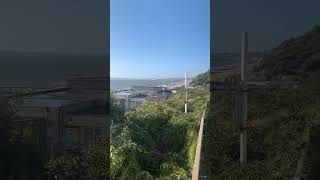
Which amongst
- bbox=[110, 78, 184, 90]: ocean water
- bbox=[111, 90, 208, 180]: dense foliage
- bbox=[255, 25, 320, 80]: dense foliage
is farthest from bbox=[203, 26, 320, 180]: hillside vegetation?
bbox=[110, 78, 184, 90]: ocean water

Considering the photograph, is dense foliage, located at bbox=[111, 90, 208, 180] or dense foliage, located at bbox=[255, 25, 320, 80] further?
dense foliage, located at bbox=[111, 90, 208, 180]

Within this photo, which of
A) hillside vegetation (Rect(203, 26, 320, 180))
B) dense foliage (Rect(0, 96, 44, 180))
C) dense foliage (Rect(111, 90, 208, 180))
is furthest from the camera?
dense foliage (Rect(111, 90, 208, 180))

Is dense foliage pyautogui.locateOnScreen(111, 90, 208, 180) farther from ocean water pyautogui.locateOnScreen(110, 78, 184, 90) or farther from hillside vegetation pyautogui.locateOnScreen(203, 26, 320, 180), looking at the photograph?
hillside vegetation pyautogui.locateOnScreen(203, 26, 320, 180)

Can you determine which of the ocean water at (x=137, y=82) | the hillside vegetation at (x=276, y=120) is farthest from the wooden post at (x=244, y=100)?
the ocean water at (x=137, y=82)

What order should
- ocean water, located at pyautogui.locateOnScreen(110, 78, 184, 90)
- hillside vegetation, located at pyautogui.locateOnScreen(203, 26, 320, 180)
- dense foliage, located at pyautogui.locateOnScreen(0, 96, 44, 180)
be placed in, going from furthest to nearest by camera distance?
ocean water, located at pyautogui.locateOnScreen(110, 78, 184, 90) → hillside vegetation, located at pyautogui.locateOnScreen(203, 26, 320, 180) → dense foliage, located at pyautogui.locateOnScreen(0, 96, 44, 180)

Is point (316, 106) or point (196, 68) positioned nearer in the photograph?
point (316, 106)

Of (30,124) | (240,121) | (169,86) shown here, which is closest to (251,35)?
(240,121)

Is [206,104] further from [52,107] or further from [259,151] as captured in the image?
[52,107]

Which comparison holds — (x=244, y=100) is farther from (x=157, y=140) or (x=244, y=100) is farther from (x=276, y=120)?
(x=157, y=140)
